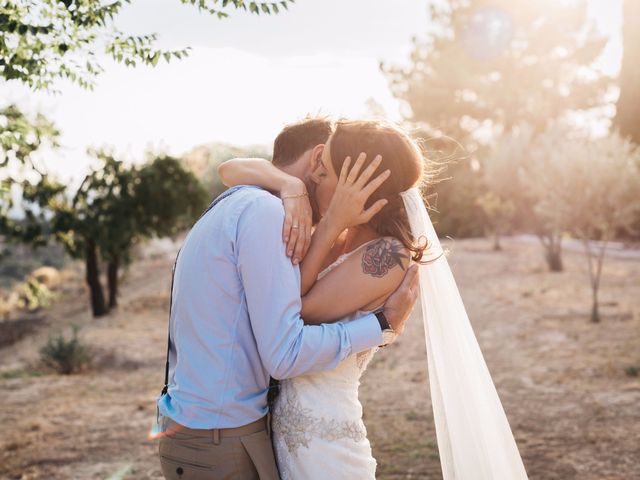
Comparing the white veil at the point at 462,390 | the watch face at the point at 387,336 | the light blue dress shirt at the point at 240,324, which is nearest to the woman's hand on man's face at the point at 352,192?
the light blue dress shirt at the point at 240,324

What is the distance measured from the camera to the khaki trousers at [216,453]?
2.08m

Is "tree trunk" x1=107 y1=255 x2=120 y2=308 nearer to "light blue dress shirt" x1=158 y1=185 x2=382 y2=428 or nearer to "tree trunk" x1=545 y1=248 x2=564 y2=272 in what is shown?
"tree trunk" x1=545 y1=248 x2=564 y2=272

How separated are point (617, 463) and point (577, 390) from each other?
7.70 feet

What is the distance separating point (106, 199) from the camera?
15.8 meters

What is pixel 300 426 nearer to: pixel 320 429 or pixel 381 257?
pixel 320 429

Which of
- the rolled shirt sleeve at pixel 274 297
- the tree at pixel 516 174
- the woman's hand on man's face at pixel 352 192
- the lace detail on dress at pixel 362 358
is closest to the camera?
the rolled shirt sleeve at pixel 274 297

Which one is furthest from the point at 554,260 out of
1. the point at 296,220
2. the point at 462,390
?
the point at 296,220

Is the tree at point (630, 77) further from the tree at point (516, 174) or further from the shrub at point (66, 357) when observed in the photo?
the shrub at point (66, 357)

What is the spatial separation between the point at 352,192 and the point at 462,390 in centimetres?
95

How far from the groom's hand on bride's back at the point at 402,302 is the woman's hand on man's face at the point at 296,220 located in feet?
1.15

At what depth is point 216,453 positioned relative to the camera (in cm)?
208

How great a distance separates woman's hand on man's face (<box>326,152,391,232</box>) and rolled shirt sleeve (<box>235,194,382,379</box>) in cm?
25

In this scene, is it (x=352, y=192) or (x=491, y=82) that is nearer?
(x=352, y=192)

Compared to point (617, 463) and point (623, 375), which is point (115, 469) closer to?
point (617, 463)
